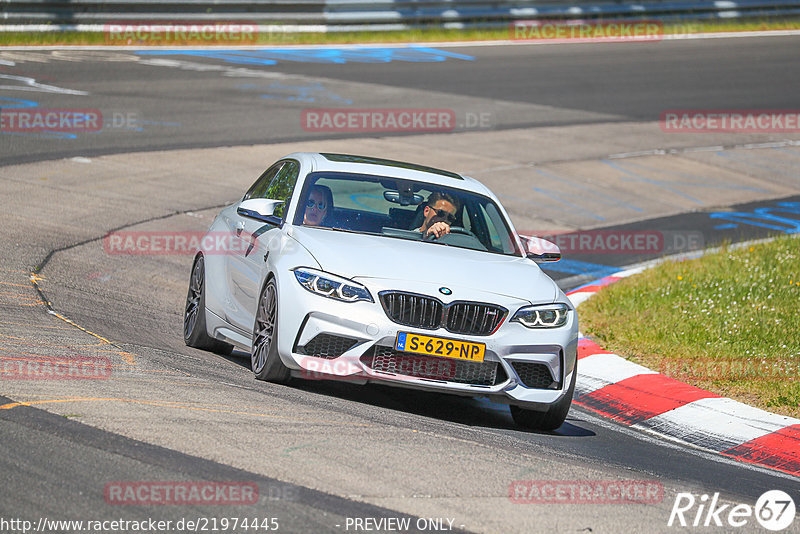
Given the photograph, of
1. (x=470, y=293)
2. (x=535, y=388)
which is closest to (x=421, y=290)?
(x=470, y=293)

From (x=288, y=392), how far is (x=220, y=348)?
203 centimetres

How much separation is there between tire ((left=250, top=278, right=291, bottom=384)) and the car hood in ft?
1.32

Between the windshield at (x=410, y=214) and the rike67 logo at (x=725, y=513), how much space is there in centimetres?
289

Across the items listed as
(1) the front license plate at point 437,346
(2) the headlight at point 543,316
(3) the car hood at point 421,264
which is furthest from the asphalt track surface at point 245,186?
(3) the car hood at point 421,264

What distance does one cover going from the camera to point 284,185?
350 inches

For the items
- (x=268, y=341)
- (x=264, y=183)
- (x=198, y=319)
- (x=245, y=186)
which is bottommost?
(x=245, y=186)

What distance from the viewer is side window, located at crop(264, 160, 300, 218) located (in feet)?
27.7

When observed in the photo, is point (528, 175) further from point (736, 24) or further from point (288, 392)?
point (736, 24)

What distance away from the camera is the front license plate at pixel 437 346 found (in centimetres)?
709

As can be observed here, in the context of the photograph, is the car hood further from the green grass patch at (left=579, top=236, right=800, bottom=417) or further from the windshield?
the green grass patch at (left=579, top=236, right=800, bottom=417)

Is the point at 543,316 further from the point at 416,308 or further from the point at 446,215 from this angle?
the point at 446,215

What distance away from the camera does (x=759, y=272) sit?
1287 centimetres

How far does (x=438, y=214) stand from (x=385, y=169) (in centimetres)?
63

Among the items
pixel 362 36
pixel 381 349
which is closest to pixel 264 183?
pixel 381 349
